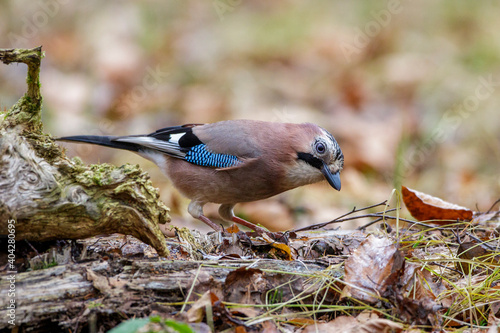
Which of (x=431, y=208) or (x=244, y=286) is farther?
(x=431, y=208)

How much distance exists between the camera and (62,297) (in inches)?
104

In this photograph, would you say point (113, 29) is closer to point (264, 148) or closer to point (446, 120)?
point (446, 120)

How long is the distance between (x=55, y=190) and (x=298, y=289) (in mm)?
1396

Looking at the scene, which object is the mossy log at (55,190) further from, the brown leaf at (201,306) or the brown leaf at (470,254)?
the brown leaf at (470,254)

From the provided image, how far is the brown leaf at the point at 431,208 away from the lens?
418cm

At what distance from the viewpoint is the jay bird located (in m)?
4.56

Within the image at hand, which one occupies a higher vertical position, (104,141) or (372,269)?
(104,141)

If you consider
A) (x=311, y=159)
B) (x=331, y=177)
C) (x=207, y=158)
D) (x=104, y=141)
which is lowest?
(x=331, y=177)

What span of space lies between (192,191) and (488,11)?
10.1 m

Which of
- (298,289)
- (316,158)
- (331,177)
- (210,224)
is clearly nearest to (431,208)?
(331,177)

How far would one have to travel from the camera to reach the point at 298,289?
2990 millimetres

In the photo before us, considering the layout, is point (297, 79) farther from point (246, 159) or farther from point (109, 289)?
point (109, 289)

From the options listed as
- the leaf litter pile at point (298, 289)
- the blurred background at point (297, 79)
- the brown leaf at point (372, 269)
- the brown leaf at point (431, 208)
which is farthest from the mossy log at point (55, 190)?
the blurred background at point (297, 79)

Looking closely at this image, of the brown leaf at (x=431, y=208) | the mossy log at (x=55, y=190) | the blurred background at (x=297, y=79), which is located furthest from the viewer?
the blurred background at (x=297, y=79)
